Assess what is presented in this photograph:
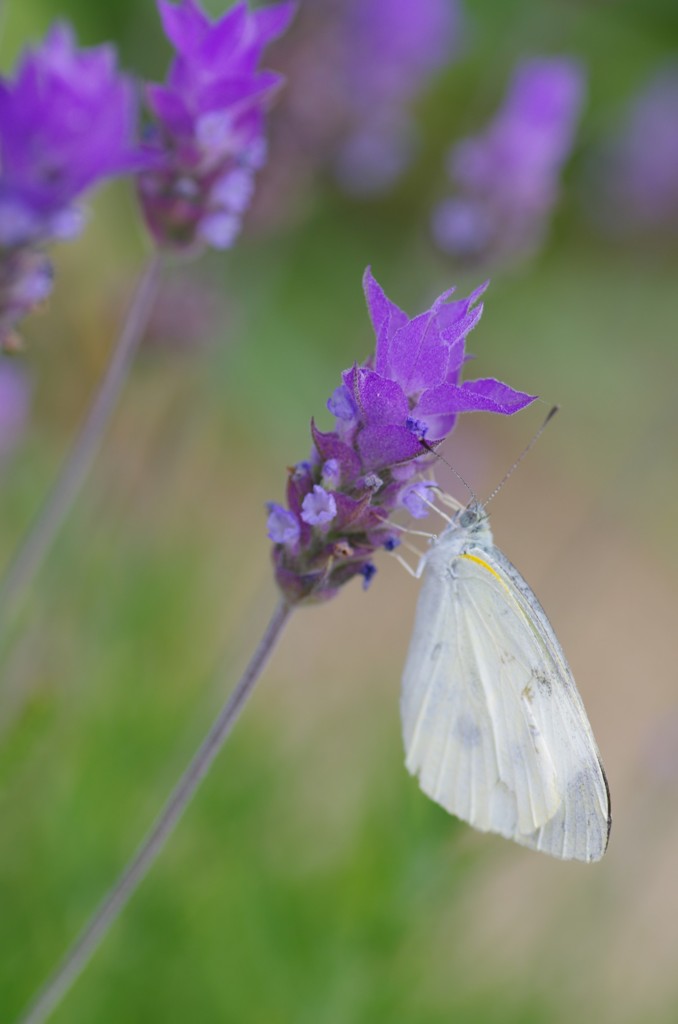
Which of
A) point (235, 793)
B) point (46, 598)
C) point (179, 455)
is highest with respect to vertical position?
point (179, 455)

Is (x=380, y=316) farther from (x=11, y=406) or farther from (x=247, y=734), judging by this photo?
(x=247, y=734)

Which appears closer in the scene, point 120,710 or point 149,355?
point 149,355

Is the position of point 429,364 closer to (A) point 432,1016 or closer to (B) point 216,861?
(B) point 216,861

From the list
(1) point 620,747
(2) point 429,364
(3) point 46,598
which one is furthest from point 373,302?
(1) point 620,747

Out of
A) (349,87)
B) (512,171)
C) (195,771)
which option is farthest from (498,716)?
(349,87)

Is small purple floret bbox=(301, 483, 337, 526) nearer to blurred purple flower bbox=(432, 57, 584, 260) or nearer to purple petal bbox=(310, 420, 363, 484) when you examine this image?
purple petal bbox=(310, 420, 363, 484)

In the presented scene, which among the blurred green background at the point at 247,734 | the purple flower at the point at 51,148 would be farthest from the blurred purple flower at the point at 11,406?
the purple flower at the point at 51,148

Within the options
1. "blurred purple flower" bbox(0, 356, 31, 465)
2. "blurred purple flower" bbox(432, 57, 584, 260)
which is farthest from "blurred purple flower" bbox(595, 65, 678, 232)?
"blurred purple flower" bbox(0, 356, 31, 465)
